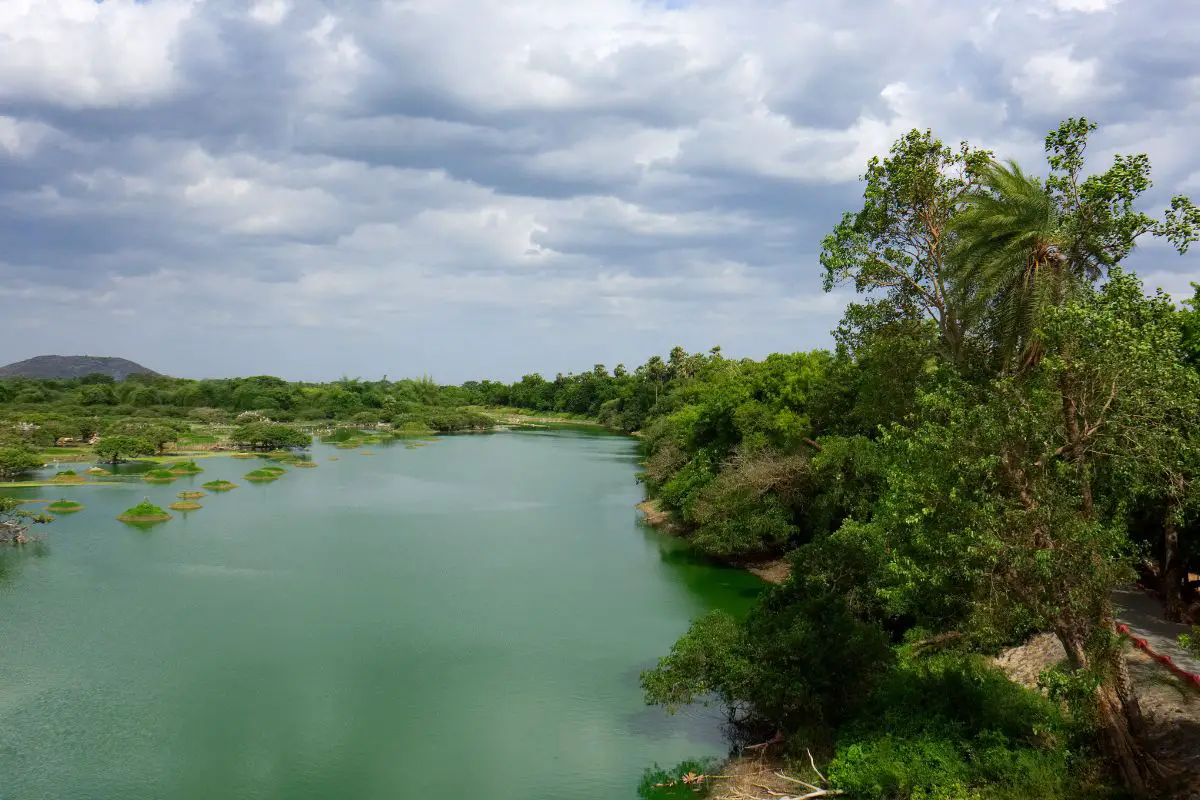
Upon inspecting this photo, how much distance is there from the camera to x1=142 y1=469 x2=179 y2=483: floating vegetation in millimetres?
51469

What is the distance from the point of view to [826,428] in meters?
29.9

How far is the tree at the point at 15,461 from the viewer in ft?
159

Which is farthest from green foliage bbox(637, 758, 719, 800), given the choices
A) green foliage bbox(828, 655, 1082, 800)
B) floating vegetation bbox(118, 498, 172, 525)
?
floating vegetation bbox(118, 498, 172, 525)

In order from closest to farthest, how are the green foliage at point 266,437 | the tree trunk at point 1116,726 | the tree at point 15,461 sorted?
the tree trunk at point 1116,726 → the tree at point 15,461 → the green foliage at point 266,437

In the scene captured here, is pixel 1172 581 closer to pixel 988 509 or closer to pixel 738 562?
pixel 988 509

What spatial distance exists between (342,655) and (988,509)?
16.8 metres

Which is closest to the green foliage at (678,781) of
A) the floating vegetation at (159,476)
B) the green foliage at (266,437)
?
the floating vegetation at (159,476)

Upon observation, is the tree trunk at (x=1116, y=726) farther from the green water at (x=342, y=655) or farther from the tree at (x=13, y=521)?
the tree at (x=13, y=521)

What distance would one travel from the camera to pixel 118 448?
57.8 m

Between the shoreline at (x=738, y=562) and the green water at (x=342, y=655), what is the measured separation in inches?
37.0

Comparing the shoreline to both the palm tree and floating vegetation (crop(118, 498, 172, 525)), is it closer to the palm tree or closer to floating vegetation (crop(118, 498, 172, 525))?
the palm tree

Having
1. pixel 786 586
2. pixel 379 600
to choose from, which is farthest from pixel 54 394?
pixel 786 586

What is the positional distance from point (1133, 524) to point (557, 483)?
40843 millimetres

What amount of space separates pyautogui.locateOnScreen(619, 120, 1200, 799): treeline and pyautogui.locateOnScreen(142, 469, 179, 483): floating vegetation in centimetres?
4589
